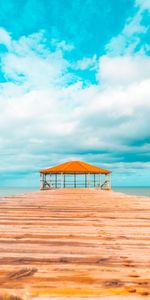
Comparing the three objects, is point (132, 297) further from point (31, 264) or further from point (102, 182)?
point (102, 182)

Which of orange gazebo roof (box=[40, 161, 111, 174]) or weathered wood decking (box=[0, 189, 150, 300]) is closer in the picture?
weathered wood decking (box=[0, 189, 150, 300])

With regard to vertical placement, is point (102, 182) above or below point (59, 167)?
below

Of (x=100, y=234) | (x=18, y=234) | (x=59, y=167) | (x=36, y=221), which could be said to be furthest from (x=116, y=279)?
(x=59, y=167)

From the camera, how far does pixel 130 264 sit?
5.69 feet

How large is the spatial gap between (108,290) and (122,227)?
182cm

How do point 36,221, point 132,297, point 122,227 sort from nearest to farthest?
point 132,297 → point 122,227 → point 36,221

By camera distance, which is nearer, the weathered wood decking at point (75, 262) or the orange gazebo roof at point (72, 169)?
the weathered wood decking at point (75, 262)

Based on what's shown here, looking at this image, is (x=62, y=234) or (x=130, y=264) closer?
(x=130, y=264)

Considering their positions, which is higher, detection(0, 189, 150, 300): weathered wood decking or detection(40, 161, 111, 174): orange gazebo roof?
detection(40, 161, 111, 174): orange gazebo roof

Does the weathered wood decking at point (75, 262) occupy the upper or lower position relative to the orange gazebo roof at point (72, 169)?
lower

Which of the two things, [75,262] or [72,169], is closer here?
[75,262]

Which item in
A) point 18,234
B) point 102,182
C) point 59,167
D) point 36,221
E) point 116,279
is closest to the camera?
point 116,279

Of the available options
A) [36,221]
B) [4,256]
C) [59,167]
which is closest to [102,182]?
[59,167]

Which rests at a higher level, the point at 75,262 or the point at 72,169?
the point at 72,169
